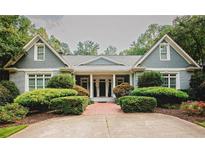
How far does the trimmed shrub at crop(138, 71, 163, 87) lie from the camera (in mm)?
16422

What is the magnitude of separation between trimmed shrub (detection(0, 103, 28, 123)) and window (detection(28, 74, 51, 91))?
4197 mm

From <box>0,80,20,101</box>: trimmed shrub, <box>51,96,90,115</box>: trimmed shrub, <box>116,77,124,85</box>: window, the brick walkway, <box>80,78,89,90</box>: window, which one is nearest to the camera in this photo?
<box>51,96,90,115</box>: trimmed shrub

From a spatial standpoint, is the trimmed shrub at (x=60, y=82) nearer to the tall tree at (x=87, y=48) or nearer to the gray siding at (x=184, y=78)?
the gray siding at (x=184, y=78)

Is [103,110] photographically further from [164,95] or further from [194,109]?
[194,109]

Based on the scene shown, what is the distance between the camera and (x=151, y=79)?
16516 mm

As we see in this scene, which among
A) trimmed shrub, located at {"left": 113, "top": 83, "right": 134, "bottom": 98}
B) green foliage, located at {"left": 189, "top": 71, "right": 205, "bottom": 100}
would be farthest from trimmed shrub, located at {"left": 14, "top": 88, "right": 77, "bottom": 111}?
green foliage, located at {"left": 189, "top": 71, "right": 205, "bottom": 100}

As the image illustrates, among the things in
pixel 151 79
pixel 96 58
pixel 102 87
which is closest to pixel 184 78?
pixel 151 79

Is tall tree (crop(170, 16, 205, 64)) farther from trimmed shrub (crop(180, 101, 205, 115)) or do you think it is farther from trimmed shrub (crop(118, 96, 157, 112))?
trimmed shrub (crop(118, 96, 157, 112))

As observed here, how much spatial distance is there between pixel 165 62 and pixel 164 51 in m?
0.69

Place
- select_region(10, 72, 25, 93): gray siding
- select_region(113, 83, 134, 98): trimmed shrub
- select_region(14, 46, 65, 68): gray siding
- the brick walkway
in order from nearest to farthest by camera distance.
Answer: the brick walkway < select_region(113, 83, 134, 98): trimmed shrub < select_region(14, 46, 65, 68): gray siding < select_region(10, 72, 25, 93): gray siding

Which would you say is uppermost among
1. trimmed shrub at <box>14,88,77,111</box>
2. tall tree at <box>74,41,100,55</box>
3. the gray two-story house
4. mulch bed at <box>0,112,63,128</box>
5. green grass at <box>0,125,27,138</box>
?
tall tree at <box>74,41,100,55</box>

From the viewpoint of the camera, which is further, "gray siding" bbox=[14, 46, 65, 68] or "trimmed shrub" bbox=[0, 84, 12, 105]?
"gray siding" bbox=[14, 46, 65, 68]

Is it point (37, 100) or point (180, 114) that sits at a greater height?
point (37, 100)

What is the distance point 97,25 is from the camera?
68.0 ft
